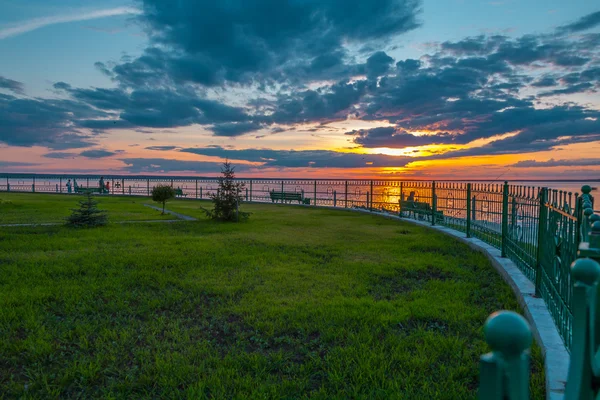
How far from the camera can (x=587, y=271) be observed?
122 centimetres

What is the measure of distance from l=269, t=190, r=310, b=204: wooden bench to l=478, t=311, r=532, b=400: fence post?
2525 centimetres

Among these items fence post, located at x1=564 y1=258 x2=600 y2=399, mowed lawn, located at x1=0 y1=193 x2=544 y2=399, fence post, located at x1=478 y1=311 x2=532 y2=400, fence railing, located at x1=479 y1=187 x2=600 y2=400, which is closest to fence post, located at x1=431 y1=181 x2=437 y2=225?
mowed lawn, located at x1=0 y1=193 x2=544 y2=399

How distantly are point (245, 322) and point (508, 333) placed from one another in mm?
4123

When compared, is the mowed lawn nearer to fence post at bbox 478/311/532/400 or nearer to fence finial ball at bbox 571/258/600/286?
fence finial ball at bbox 571/258/600/286

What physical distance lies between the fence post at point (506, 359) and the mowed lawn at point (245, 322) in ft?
8.05

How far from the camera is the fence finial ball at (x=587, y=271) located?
1209 millimetres

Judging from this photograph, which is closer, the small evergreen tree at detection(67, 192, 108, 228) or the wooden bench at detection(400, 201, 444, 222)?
the small evergreen tree at detection(67, 192, 108, 228)

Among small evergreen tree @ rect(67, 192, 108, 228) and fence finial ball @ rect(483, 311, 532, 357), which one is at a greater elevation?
fence finial ball @ rect(483, 311, 532, 357)

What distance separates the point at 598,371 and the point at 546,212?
14.1 feet

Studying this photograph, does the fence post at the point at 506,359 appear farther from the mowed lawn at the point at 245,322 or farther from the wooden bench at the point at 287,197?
the wooden bench at the point at 287,197

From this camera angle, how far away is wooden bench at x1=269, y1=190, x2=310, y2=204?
2669 cm

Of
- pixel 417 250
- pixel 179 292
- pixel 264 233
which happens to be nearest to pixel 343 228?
pixel 264 233

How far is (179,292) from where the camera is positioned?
19.0 feet

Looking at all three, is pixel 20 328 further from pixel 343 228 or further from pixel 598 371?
Result: pixel 343 228
